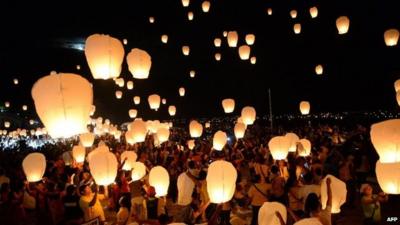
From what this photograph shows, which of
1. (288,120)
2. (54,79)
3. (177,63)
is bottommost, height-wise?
(54,79)

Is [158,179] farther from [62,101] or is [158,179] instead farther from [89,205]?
[62,101]

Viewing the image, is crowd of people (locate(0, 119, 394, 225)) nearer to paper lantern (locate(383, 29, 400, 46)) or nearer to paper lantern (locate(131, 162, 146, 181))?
paper lantern (locate(131, 162, 146, 181))

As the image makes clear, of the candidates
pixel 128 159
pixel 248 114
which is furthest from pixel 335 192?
pixel 248 114

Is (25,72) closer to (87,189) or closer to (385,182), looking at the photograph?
Result: (87,189)

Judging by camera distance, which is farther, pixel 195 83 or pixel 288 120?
pixel 195 83

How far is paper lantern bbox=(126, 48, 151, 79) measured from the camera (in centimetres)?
838

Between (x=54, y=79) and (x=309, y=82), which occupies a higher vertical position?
(x=309, y=82)

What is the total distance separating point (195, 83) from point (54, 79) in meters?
28.0

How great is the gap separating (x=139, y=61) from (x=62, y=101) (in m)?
4.13

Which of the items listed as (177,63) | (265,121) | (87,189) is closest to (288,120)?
(265,121)

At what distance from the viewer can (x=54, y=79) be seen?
4.35 meters

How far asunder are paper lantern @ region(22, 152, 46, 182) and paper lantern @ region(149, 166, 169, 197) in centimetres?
290

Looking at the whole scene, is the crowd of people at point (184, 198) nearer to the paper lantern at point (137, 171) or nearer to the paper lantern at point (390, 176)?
the paper lantern at point (137, 171)

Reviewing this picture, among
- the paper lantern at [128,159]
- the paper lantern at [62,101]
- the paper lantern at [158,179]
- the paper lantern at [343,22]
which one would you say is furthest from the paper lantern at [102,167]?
the paper lantern at [343,22]
